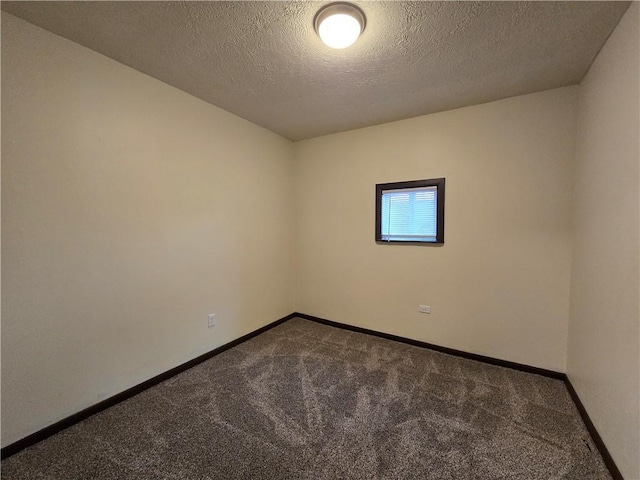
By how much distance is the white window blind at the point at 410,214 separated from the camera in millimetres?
2717

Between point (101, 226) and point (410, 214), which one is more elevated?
point (410, 214)

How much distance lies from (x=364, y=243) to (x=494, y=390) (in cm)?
180

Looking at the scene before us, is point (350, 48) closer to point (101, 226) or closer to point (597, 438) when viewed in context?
point (101, 226)

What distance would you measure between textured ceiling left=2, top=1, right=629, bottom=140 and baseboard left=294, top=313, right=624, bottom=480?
2.41 m

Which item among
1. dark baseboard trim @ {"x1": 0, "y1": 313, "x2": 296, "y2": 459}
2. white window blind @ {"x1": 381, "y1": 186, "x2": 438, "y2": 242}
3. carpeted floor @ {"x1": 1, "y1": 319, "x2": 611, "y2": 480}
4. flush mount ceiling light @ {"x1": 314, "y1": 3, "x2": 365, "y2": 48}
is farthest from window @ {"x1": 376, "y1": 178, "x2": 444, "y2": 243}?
dark baseboard trim @ {"x1": 0, "y1": 313, "x2": 296, "y2": 459}

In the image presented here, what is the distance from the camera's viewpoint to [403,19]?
1.45 meters

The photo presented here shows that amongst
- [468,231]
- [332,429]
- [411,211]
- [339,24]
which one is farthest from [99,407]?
[468,231]

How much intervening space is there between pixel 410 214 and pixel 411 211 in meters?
0.03

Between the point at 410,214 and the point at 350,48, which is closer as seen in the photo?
the point at 350,48

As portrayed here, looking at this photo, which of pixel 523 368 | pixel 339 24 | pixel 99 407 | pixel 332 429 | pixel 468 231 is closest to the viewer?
pixel 339 24

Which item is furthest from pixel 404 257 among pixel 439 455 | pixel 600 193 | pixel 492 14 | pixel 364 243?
pixel 492 14

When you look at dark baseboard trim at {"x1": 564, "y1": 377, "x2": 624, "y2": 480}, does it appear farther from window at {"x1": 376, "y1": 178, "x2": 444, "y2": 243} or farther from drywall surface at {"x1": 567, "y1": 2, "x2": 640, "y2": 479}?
window at {"x1": 376, "y1": 178, "x2": 444, "y2": 243}

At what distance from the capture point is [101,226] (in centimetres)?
180

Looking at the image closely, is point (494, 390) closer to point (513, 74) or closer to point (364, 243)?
point (364, 243)
